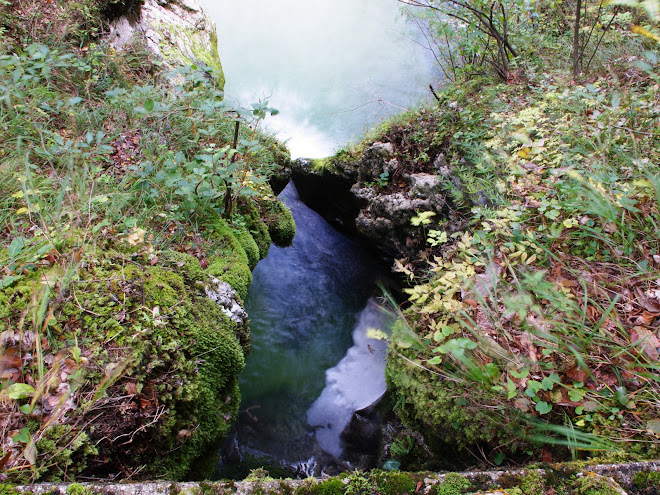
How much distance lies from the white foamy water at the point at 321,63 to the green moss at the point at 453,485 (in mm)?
5915

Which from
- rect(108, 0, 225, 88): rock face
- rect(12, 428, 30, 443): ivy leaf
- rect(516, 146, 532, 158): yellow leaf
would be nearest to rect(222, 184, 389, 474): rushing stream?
rect(516, 146, 532, 158): yellow leaf

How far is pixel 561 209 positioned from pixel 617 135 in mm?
892

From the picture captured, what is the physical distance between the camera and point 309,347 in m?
4.56

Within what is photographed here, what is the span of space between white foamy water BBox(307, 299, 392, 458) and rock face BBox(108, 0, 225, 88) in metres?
3.76

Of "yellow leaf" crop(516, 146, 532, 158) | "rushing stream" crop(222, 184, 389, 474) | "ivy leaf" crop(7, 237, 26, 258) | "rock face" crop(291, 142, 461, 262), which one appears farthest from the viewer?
"rock face" crop(291, 142, 461, 262)

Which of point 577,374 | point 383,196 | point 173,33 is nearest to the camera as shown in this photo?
point 577,374

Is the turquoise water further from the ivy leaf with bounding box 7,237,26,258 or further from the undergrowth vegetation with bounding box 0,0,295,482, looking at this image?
the ivy leaf with bounding box 7,237,26,258

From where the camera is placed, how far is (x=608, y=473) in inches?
49.9

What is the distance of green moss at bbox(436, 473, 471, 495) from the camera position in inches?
49.3

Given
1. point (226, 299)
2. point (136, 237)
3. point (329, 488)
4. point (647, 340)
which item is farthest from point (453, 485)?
point (136, 237)

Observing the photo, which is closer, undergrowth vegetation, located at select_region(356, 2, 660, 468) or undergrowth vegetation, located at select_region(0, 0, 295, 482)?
undergrowth vegetation, located at select_region(0, 0, 295, 482)

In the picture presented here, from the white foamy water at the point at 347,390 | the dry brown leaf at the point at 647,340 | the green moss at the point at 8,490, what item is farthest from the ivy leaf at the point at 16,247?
the dry brown leaf at the point at 647,340

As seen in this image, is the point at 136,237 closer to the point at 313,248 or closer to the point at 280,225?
the point at 280,225

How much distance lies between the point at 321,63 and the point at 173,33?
3.76 metres
